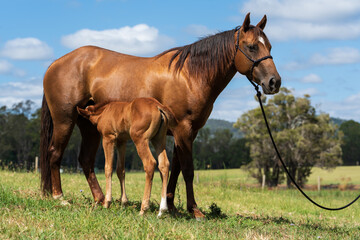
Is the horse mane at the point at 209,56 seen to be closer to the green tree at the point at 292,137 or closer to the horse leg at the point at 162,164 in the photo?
the horse leg at the point at 162,164

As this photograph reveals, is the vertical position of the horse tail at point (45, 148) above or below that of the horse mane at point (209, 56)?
below

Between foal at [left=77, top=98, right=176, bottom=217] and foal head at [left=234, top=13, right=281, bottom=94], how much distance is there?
1.48 m

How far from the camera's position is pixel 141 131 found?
554 centimetres

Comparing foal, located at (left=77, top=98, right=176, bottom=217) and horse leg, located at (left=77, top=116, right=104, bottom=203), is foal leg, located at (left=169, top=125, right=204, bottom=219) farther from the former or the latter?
horse leg, located at (left=77, top=116, right=104, bottom=203)

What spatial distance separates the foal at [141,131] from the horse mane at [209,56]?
1.06m

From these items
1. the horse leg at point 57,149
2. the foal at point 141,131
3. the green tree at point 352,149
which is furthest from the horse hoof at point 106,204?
the green tree at point 352,149

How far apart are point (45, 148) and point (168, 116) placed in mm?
3122

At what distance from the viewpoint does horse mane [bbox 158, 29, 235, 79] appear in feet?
21.1

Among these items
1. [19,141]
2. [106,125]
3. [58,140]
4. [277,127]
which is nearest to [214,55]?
[106,125]

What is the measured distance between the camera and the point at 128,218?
203 inches

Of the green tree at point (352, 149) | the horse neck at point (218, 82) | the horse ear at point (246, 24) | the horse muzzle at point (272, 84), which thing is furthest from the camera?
the green tree at point (352, 149)

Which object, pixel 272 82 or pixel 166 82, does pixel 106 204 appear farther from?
pixel 272 82

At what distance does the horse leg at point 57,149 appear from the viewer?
7.17m

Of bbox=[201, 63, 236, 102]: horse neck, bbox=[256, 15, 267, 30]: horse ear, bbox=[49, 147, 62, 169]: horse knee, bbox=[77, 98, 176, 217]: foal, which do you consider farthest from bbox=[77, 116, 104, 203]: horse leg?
bbox=[256, 15, 267, 30]: horse ear
